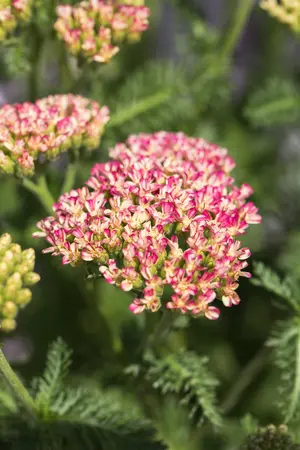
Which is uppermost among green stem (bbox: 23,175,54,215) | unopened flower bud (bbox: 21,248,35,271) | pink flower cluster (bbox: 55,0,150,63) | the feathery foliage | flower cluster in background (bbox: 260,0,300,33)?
flower cluster in background (bbox: 260,0,300,33)

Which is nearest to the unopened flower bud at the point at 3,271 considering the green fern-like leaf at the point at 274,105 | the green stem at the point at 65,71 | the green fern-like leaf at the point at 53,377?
the green fern-like leaf at the point at 53,377

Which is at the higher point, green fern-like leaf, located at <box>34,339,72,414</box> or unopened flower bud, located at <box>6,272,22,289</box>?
unopened flower bud, located at <box>6,272,22,289</box>

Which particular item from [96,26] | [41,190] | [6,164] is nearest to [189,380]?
[41,190]

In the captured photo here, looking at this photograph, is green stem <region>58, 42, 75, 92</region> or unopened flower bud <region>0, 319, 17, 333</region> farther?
green stem <region>58, 42, 75, 92</region>

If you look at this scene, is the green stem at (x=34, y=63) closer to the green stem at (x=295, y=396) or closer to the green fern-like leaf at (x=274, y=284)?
the green fern-like leaf at (x=274, y=284)

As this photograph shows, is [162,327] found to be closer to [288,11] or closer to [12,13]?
[12,13]

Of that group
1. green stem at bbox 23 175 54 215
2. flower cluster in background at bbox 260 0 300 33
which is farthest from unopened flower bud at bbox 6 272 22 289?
A: flower cluster in background at bbox 260 0 300 33

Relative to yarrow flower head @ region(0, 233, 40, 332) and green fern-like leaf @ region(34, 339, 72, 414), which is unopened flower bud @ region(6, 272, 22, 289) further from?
green fern-like leaf @ region(34, 339, 72, 414)
